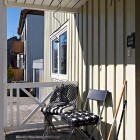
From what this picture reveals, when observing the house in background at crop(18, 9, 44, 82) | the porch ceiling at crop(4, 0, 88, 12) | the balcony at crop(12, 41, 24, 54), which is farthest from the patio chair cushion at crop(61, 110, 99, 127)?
the balcony at crop(12, 41, 24, 54)

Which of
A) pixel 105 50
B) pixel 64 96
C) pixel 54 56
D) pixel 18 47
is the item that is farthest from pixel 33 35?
pixel 105 50

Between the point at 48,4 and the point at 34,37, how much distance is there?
36.1ft

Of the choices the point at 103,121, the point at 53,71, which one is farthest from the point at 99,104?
the point at 53,71

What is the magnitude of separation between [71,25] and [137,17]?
2.65 metres

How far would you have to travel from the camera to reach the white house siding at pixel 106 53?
3.12 metres

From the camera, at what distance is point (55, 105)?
4477 millimetres

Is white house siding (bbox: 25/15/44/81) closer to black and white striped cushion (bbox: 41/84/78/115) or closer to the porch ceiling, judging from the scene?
the porch ceiling

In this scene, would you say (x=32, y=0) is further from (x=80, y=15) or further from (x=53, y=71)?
(x=53, y=71)

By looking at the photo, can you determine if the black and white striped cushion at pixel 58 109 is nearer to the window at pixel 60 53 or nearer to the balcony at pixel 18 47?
the window at pixel 60 53

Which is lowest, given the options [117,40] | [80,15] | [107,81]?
[107,81]

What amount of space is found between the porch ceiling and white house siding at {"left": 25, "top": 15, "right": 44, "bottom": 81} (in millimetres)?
10710

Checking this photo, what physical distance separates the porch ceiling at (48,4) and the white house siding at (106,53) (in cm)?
14

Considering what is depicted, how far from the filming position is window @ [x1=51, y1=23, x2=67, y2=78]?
6286 millimetres

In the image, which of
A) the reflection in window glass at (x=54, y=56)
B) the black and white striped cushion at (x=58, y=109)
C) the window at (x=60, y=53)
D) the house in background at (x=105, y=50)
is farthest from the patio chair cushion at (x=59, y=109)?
the reflection in window glass at (x=54, y=56)
